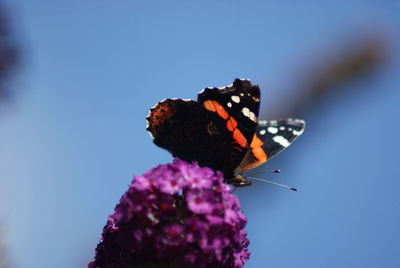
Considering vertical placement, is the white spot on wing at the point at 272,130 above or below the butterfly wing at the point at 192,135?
above

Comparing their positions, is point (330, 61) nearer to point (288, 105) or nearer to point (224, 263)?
point (288, 105)

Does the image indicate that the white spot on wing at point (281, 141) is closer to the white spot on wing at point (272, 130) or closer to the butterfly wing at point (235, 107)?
the white spot on wing at point (272, 130)

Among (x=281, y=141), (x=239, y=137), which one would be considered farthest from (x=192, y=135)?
(x=281, y=141)

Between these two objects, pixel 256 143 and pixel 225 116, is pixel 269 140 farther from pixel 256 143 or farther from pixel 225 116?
pixel 225 116

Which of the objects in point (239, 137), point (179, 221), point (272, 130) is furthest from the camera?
point (272, 130)

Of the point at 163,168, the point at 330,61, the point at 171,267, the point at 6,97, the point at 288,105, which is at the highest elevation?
the point at 330,61

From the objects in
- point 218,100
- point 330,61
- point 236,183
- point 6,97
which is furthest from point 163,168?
point 330,61

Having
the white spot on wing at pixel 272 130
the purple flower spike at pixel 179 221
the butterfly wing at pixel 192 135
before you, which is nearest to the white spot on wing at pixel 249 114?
the butterfly wing at pixel 192 135

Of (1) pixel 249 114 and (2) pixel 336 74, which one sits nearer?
(1) pixel 249 114
